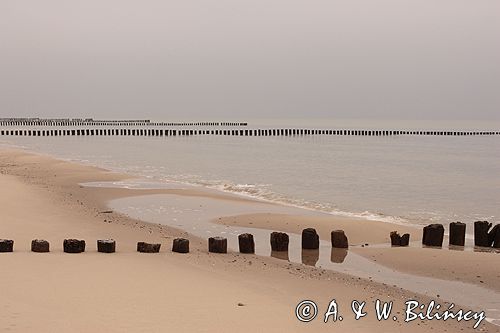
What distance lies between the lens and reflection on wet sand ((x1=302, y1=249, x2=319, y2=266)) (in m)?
12.9

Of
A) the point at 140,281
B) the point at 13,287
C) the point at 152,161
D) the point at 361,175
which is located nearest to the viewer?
the point at 13,287

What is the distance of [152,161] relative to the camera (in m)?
47.9

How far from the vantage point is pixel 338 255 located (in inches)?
540

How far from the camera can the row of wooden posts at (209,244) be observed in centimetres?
1138

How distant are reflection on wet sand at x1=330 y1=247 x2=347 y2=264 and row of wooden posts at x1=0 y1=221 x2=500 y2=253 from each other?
0.82ft

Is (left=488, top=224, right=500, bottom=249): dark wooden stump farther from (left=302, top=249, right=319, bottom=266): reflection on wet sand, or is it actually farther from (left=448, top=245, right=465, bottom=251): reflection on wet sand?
(left=302, top=249, right=319, bottom=266): reflection on wet sand

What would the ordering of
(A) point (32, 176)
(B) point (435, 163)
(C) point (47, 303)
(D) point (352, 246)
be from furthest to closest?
(B) point (435, 163)
(A) point (32, 176)
(D) point (352, 246)
(C) point (47, 303)

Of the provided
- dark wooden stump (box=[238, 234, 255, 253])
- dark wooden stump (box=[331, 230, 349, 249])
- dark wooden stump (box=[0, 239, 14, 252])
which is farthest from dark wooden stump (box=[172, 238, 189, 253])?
dark wooden stump (box=[331, 230, 349, 249])

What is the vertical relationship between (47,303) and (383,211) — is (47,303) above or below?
above

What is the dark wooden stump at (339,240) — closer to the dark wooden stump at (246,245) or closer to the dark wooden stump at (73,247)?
the dark wooden stump at (246,245)

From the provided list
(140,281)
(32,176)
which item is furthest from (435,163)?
(140,281)

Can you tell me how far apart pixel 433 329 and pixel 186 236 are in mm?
8245

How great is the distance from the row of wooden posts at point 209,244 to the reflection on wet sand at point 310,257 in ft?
0.71

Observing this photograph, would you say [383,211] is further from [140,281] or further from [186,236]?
[140,281]
